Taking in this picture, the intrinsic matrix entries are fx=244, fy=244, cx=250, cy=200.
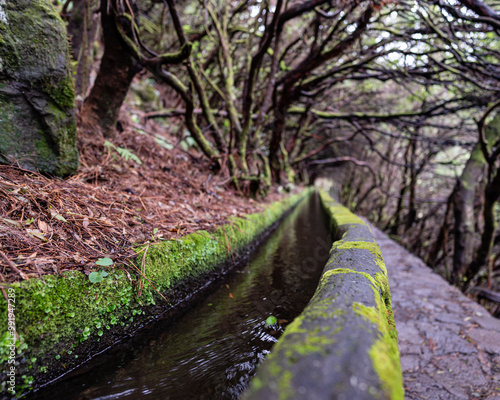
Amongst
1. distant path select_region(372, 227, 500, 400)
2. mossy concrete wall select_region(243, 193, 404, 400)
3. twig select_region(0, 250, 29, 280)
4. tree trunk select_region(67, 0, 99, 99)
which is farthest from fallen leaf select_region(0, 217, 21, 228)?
tree trunk select_region(67, 0, 99, 99)

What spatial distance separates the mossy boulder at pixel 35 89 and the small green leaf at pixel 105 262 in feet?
3.63

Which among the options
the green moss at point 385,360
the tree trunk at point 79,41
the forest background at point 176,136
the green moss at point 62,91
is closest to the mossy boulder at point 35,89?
the green moss at point 62,91

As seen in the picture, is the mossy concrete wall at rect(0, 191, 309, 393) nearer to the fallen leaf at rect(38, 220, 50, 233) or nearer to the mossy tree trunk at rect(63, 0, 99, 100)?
the fallen leaf at rect(38, 220, 50, 233)

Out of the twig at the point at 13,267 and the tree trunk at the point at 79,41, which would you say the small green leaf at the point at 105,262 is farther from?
the tree trunk at the point at 79,41

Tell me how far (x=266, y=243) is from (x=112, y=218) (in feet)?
8.85

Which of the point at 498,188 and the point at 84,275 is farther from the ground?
the point at 498,188

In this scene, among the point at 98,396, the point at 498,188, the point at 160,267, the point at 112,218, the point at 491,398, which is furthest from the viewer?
the point at 498,188

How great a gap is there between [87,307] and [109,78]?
9.50ft

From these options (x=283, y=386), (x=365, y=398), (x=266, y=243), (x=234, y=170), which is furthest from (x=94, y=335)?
(x=234, y=170)

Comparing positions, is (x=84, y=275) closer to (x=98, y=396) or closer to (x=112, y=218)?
(x=98, y=396)

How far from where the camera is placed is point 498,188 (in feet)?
12.0

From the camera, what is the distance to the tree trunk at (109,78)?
2.90m

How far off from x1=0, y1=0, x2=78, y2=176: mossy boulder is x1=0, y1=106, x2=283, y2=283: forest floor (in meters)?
0.19

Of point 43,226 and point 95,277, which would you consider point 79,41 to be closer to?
point 43,226
